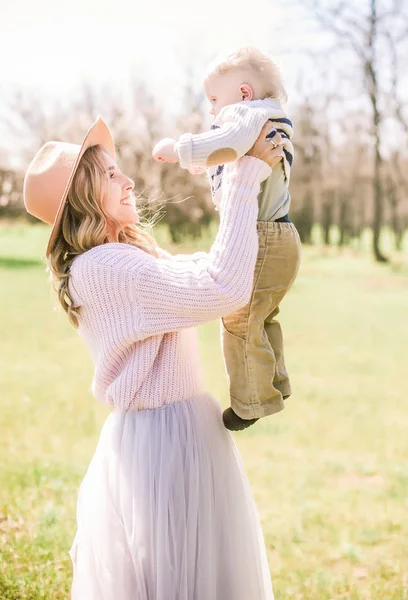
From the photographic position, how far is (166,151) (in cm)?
224

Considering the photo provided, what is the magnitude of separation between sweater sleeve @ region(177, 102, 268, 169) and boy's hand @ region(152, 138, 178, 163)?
67 millimetres

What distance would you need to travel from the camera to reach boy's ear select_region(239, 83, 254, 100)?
2334 millimetres

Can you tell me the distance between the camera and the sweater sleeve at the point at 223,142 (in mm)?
2117

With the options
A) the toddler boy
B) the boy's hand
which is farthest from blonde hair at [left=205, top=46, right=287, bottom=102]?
the boy's hand

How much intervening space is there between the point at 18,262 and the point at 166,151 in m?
23.5

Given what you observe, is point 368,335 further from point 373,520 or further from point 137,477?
point 137,477

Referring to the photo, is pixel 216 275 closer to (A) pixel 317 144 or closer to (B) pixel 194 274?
(B) pixel 194 274

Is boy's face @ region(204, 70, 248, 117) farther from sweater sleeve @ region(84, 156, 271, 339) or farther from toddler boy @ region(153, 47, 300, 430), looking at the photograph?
sweater sleeve @ region(84, 156, 271, 339)

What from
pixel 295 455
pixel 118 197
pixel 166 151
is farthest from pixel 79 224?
pixel 295 455

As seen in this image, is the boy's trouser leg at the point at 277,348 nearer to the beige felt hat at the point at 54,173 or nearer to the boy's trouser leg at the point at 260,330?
the boy's trouser leg at the point at 260,330

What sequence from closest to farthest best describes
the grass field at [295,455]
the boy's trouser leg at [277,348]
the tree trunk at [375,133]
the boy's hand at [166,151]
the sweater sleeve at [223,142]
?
1. the sweater sleeve at [223,142]
2. the boy's hand at [166,151]
3. the boy's trouser leg at [277,348]
4. the grass field at [295,455]
5. the tree trunk at [375,133]

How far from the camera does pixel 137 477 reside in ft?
7.60

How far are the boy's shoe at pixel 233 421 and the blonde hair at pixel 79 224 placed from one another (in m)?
0.59

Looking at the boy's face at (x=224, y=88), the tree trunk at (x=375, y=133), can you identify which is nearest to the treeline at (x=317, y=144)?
the tree trunk at (x=375, y=133)
